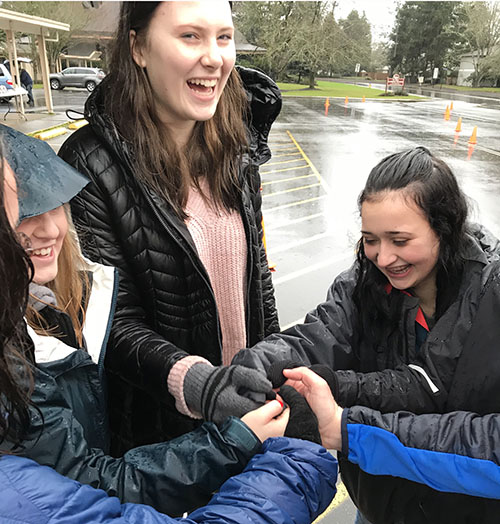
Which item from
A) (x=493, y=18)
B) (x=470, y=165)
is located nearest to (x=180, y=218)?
(x=470, y=165)

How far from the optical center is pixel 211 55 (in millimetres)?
1664

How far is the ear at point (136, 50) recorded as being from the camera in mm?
1702

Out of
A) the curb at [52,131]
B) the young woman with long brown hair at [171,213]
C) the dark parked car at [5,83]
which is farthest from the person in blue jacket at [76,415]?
the dark parked car at [5,83]

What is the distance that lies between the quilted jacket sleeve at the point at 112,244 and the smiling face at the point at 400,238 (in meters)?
0.73

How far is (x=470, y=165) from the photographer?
12.5m

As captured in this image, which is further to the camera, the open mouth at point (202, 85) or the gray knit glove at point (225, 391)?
the open mouth at point (202, 85)

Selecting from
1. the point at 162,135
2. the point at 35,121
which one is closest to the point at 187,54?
the point at 162,135

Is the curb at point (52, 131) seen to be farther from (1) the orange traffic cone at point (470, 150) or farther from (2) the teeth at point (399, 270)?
(2) the teeth at point (399, 270)

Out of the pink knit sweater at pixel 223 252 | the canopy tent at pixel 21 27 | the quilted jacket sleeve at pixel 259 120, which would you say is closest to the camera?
the pink knit sweater at pixel 223 252

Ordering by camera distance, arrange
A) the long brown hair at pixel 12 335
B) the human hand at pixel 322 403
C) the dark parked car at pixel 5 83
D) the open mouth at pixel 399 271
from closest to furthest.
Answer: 1. the long brown hair at pixel 12 335
2. the human hand at pixel 322 403
3. the open mouth at pixel 399 271
4. the dark parked car at pixel 5 83

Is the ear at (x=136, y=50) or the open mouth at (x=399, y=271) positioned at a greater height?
the ear at (x=136, y=50)

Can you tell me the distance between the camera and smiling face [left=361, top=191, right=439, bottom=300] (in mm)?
1634

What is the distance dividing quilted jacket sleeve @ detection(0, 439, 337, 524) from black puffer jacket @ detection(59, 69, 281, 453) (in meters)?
0.48

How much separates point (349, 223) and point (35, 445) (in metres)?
7.02
